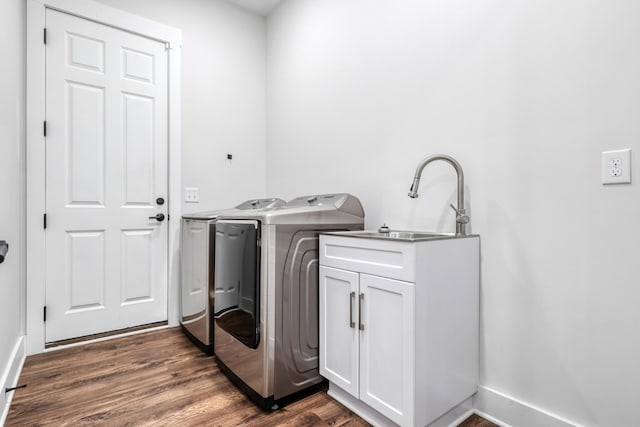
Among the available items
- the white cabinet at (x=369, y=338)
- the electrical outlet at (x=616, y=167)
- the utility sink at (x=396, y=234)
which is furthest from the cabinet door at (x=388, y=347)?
the electrical outlet at (x=616, y=167)

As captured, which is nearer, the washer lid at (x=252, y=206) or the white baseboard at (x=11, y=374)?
the white baseboard at (x=11, y=374)

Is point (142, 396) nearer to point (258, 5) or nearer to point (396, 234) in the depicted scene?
point (396, 234)

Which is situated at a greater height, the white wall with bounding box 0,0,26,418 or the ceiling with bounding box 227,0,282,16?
the ceiling with bounding box 227,0,282,16

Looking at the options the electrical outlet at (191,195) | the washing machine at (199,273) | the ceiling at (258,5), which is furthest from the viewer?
the ceiling at (258,5)

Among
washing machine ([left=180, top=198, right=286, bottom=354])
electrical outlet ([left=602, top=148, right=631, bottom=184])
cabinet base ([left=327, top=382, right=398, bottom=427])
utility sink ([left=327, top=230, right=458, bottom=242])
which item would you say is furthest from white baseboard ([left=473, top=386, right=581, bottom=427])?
washing machine ([left=180, top=198, right=286, bottom=354])

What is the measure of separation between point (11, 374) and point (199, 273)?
102 cm

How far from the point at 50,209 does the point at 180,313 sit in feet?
3.85

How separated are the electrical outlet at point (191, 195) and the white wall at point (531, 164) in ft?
5.09

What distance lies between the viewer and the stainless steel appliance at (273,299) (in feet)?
5.00

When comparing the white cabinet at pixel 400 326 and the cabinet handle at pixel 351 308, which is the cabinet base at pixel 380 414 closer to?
the white cabinet at pixel 400 326

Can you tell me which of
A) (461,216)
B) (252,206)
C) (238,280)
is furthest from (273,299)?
(252,206)

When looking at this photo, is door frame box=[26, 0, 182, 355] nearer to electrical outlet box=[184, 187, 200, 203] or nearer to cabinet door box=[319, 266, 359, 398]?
electrical outlet box=[184, 187, 200, 203]

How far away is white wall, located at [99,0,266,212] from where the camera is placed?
276 cm

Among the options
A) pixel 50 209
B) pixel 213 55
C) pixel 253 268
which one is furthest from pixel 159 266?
pixel 213 55
